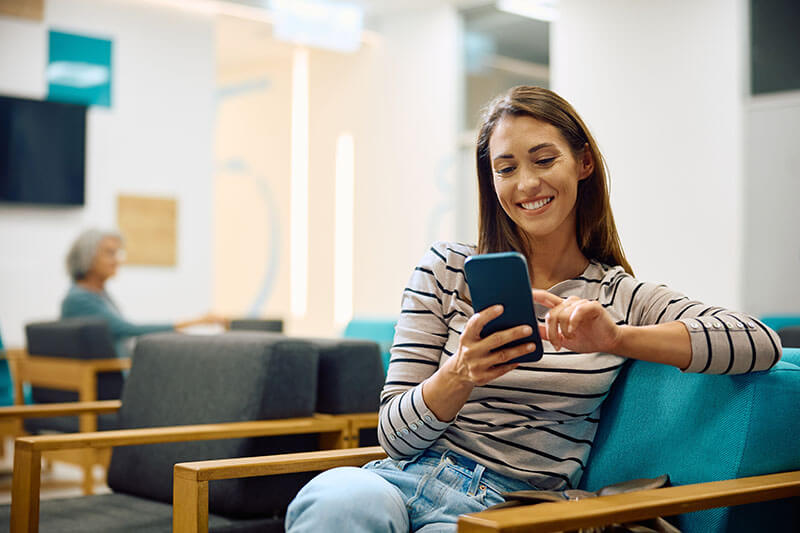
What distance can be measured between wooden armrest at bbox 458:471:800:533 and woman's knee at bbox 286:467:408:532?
245mm

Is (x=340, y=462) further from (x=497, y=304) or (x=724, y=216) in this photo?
(x=724, y=216)

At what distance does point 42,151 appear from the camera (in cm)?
636

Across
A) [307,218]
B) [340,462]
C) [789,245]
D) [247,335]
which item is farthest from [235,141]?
[340,462]

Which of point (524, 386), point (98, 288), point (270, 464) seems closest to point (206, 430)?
point (270, 464)

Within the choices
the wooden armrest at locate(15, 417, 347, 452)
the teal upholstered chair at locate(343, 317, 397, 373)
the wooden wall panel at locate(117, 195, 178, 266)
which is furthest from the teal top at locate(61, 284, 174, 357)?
the wooden armrest at locate(15, 417, 347, 452)

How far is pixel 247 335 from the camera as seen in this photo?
245 cm

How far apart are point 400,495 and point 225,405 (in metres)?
0.92

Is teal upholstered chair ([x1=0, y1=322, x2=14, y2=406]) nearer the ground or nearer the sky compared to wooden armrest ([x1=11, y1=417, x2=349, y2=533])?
nearer the ground

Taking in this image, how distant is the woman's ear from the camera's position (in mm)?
1723

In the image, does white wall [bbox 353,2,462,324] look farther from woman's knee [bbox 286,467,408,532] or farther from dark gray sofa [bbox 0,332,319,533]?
woman's knee [bbox 286,467,408,532]

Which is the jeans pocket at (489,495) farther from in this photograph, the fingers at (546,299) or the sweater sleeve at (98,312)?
the sweater sleeve at (98,312)

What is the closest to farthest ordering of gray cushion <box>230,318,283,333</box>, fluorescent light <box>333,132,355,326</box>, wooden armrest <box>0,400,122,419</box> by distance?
wooden armrest <box>0,400,122,419</box> < gray cushion <box>230,318,283,333</box> < fluorescent light <box>333,132,355,326</box>

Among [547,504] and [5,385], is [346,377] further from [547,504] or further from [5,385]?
[5,385]

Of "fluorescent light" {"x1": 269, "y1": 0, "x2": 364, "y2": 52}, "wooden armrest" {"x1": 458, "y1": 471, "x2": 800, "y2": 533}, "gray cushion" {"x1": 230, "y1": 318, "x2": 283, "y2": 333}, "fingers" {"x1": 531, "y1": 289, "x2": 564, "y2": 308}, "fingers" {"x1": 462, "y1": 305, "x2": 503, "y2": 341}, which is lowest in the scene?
"wooden armrest" {"x1": 458, "y1": 471, "x2": 800, "y2": 533}
